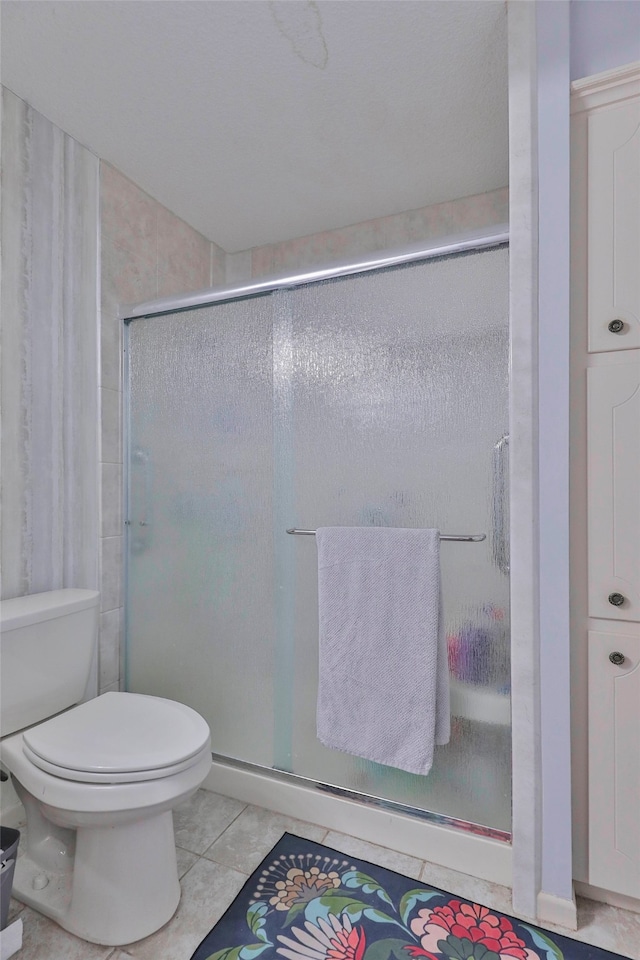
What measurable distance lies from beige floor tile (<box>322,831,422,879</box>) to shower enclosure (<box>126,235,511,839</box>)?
13cm

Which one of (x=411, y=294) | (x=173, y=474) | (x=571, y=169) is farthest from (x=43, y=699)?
(x=571, y=169)

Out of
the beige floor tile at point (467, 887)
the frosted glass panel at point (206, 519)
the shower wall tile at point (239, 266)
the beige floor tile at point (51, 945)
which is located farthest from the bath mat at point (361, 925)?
the shower wall tile at point (239, 266)

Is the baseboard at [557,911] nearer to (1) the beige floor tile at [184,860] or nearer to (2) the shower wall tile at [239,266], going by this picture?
(1) the beige floor tile at [184,860]

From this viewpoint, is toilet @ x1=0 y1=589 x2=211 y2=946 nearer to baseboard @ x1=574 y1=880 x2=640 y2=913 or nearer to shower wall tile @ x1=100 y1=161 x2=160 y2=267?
baseboard @ x1=574 y1=880 x2=640 y2=913

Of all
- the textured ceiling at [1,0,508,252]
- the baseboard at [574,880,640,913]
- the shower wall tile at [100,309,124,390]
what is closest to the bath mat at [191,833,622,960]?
the baseboard at [574,880,640,913]

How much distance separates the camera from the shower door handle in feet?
4.49

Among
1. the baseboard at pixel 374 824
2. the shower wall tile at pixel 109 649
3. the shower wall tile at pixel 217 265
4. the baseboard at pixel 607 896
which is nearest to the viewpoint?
the baseboard at pixel 607 896

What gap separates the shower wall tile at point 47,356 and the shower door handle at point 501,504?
1.34 meters

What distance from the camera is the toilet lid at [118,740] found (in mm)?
1188

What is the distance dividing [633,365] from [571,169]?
0.51 metres

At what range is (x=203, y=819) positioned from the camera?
1.68 metres

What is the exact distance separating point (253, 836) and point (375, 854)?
14.3 inches

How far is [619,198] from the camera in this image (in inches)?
49.3

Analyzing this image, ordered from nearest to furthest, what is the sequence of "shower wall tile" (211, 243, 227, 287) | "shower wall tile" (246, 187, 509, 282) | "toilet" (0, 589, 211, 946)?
"toilet" (0, 589, 211, 946) → "shower wall tile" (246, 187, 509, 282) → "shower wall tile" (211, 243, 227, 287)
